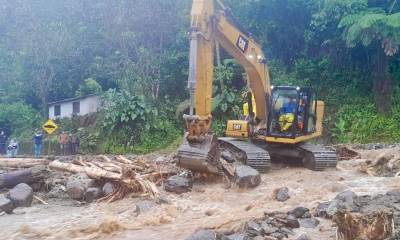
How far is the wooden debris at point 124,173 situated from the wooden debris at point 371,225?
4592 mm

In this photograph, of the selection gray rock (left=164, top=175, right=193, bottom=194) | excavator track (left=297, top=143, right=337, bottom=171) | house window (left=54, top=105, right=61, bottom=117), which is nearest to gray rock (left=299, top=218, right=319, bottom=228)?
gray rock (left=164, top=175, right=193, bottom=194)

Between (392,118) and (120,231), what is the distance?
58.9 ft

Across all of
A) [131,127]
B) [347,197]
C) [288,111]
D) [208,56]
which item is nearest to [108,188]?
[208,56]

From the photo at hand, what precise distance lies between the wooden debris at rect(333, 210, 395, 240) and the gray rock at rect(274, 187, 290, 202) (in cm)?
345

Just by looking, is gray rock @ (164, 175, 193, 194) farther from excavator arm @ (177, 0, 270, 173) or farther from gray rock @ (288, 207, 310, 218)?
gray rock @ (288, 207, 310, 218)

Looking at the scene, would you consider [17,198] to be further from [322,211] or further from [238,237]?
[322,211]

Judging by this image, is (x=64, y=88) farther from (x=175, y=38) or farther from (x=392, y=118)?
(x=392, y=118)

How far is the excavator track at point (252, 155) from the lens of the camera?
36.6 feet

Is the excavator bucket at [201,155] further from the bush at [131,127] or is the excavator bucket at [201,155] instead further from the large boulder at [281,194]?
the bush at [131,127]

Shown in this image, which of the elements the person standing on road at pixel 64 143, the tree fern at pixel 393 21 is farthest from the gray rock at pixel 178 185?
the person standing on road at pixel 64 143

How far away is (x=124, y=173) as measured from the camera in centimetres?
995

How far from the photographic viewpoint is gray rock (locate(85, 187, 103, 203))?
9.74m

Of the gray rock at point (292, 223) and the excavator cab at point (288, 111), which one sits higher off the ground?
the excavator cab at point (288, 111)

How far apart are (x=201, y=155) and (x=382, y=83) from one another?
16.4 m
